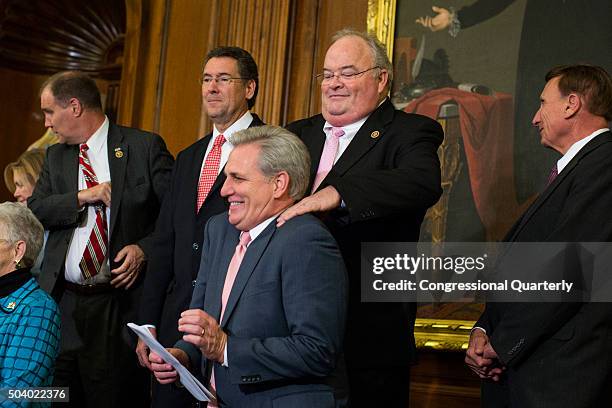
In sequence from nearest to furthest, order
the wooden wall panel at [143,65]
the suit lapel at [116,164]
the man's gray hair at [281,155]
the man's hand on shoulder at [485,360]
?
the man's gray hair at [281,155], the man's hand on shoulder at [485,360], the suit lapel at [116,164], the wooden wall panel at [143,65]

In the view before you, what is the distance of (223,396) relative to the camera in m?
2.89

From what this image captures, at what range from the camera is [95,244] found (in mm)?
4516

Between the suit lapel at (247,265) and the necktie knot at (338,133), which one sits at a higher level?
the necktie knot at (338,133)

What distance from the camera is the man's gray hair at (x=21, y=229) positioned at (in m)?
3.76

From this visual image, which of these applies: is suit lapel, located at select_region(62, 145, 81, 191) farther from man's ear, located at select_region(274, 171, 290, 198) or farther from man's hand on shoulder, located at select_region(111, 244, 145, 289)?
man's ear, located at select_region(274, 171, 290, 198)

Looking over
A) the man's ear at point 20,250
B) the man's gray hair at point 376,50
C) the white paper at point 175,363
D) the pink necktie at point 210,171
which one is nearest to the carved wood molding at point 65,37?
the pink necktie at point 210,171

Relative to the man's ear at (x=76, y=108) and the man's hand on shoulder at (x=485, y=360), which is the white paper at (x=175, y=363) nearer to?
the man's hand on shoulder at (x=485, y=360)

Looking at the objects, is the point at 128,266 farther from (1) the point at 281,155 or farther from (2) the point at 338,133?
(1) the point at 281,155

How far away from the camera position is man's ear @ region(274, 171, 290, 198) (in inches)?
118

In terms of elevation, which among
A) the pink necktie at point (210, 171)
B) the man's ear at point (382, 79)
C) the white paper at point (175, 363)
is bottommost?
the white paper at point (175, 363)

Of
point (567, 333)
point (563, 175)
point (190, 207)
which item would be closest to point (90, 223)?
point (190, 207)

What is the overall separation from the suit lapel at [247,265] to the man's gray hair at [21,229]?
4.05 ft

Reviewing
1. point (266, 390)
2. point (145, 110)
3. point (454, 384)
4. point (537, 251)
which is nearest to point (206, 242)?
point (266, 390)

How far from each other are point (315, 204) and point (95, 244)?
6.10 feet
